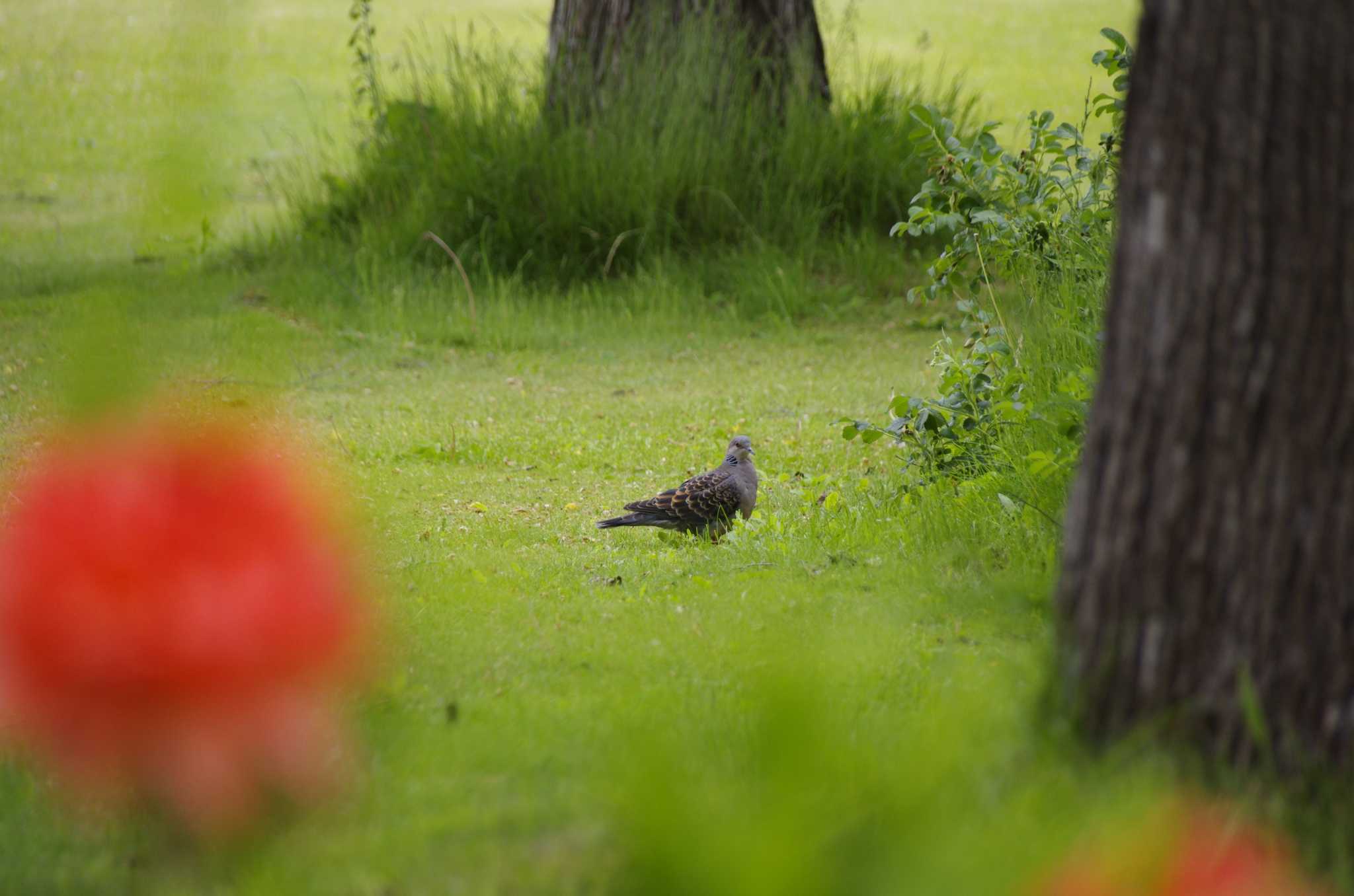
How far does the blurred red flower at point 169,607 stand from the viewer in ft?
3.63

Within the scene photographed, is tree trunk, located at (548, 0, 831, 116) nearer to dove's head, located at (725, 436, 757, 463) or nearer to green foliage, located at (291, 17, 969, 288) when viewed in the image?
green foliage, located at (291, 17, 969, 288)

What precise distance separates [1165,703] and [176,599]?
181cm

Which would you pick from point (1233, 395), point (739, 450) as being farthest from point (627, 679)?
point (739, 450)

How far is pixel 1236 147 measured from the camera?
88.0 inches

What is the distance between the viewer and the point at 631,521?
5.46 m

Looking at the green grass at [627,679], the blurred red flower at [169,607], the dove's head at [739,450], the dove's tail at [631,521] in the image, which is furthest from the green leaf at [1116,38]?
the blurred red flower at [169,607]

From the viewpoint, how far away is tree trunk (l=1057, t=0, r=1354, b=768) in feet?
7.31

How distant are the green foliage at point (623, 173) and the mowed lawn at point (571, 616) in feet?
6.33

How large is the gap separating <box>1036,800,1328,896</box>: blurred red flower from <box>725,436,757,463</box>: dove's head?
3.97 meters

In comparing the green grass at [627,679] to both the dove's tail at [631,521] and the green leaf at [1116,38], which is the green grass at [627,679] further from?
the green leaf at [1116,38]

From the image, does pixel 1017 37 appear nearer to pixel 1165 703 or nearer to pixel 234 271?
pixel 234 271

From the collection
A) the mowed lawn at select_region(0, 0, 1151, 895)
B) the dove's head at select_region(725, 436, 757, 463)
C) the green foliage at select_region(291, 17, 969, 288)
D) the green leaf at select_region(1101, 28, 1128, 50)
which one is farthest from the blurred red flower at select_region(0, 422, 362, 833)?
the green foliage at select_region(291, 17, 969, 288)

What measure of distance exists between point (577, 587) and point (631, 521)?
116 centimetres

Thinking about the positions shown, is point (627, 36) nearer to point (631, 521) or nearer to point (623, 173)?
point (623, 173)
